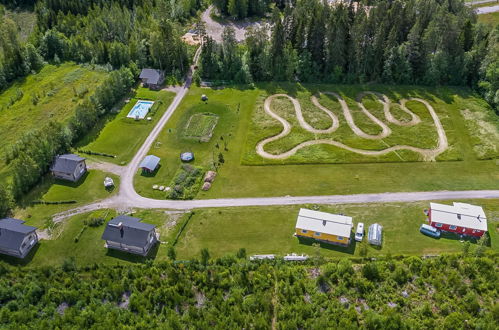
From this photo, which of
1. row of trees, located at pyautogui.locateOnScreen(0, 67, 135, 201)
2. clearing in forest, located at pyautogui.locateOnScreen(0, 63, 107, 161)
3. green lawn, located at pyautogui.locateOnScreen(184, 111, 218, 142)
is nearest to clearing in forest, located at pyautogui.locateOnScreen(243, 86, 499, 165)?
green lawn, located at pyautogui.locateOnScreen(184, 111, 218, 142)

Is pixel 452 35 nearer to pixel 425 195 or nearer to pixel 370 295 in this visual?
pixel 425 195

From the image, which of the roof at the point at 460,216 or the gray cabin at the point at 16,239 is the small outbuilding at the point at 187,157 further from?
the roof at the point at 460,216

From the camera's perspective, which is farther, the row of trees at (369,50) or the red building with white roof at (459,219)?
the row of trees at (369,50)

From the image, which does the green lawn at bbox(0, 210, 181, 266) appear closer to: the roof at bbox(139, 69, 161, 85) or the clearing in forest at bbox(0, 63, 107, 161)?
the clearing in forest at bbox(0, 63, 107, 161)

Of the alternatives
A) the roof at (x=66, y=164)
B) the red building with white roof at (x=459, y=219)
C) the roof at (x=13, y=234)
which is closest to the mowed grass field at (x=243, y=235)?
the red building with white roof at (x=459, y=219)

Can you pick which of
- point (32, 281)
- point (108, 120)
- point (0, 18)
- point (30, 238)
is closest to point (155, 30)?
point (108, 120)

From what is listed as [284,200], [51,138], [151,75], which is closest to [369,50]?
[284,200]

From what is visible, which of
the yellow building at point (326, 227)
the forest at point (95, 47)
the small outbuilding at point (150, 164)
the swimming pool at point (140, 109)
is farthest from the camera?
the swimming pool at point (140, 109)
